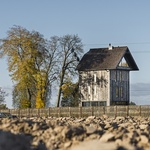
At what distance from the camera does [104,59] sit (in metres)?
67.2

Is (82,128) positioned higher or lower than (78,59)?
lower

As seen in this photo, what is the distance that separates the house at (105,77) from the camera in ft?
214

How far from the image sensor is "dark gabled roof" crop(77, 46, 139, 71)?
65.6 metres

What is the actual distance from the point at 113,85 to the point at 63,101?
6.82 meters

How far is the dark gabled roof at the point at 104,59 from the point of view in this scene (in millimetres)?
65625

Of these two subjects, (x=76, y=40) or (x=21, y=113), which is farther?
(x=76, y=40)

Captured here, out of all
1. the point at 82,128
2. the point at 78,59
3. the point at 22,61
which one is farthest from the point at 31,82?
the point at 82,128

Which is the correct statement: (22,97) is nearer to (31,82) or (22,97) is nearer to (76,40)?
(31,82)

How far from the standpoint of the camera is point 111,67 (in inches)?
2549

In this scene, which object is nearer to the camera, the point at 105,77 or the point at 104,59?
the point at 105,77

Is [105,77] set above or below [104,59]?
below

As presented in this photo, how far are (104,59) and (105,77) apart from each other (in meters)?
2.47

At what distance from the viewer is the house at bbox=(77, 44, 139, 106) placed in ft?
214

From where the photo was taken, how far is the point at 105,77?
6594 cm
